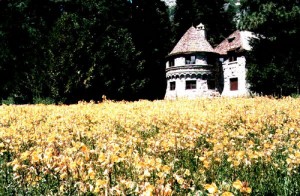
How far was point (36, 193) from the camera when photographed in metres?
4.26

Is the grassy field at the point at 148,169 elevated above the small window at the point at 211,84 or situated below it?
below

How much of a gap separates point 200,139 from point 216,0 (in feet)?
216

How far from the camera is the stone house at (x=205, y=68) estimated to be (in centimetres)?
4544

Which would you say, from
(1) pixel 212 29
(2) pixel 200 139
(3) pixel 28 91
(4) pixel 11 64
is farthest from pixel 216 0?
(2) pixel 200 139

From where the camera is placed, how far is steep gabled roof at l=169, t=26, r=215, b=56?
1801 inches

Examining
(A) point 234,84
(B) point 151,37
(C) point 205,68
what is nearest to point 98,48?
(C) point 205,68

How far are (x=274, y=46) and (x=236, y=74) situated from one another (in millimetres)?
10945

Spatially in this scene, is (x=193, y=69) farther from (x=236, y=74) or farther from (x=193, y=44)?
(x=236, y=74)

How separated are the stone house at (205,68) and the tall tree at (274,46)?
317 inches

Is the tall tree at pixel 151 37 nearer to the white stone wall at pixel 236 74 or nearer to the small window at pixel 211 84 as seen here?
the small window at pixel 211 84

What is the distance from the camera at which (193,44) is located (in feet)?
152

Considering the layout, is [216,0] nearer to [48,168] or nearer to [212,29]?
[212,29]

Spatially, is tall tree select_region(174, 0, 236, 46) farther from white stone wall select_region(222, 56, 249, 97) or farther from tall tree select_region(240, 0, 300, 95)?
tall tree select_region(240, 0, 300, 95)

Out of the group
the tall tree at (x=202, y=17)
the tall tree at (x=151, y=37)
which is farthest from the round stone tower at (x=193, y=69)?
the tall tree at (x=202, y=17)
